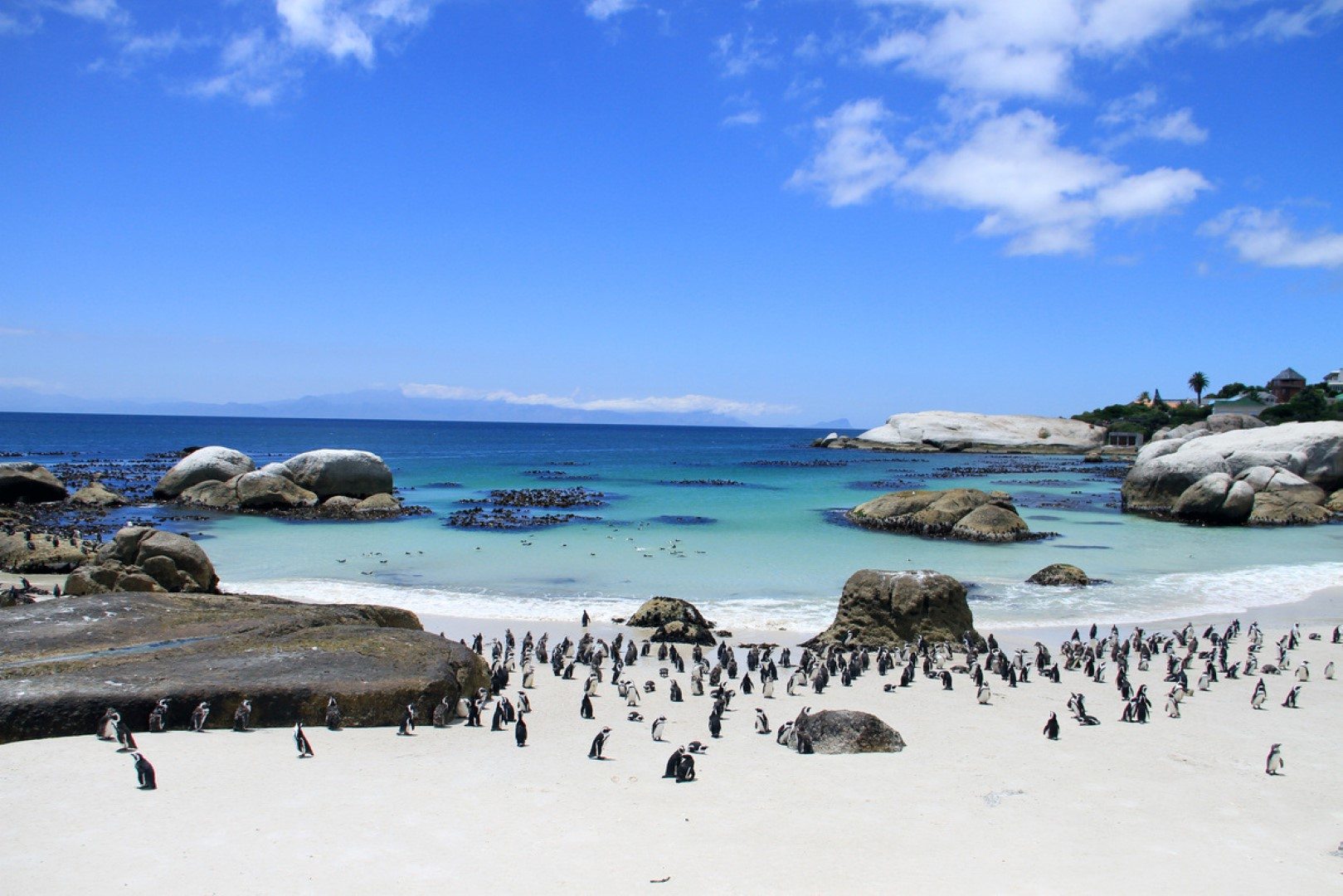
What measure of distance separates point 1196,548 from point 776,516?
18.3 metres

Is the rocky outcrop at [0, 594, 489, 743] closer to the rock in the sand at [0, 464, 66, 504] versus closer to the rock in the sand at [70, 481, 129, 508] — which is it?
the rock in the sand at [70, 481, 129, 508]

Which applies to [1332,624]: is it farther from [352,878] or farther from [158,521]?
[158,521]

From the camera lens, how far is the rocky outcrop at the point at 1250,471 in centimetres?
4275

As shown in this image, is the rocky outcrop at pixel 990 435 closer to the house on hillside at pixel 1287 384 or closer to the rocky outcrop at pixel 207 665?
the house on hillside at pixel 1287 384

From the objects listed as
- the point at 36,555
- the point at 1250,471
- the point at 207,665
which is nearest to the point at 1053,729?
the point at 207,665

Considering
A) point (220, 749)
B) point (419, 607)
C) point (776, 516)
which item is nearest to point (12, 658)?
point (220, 749)

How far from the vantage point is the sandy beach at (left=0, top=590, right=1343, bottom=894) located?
770 centimetres

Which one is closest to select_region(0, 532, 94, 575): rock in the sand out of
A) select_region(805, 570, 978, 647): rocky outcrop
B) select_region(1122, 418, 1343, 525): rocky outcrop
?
select_region(805, 570, 978, 647): rocky outcrop

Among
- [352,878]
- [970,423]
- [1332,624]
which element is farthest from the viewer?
[970,423]

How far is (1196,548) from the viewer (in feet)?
112

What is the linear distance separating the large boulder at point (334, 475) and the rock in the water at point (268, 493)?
1.04 metres

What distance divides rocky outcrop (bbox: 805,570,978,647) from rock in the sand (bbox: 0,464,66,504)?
41.5 meters

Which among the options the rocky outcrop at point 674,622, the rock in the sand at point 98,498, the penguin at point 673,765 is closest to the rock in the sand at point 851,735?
the penguin at point 673,765

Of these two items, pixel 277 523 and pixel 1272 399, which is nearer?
pixel 277 523
